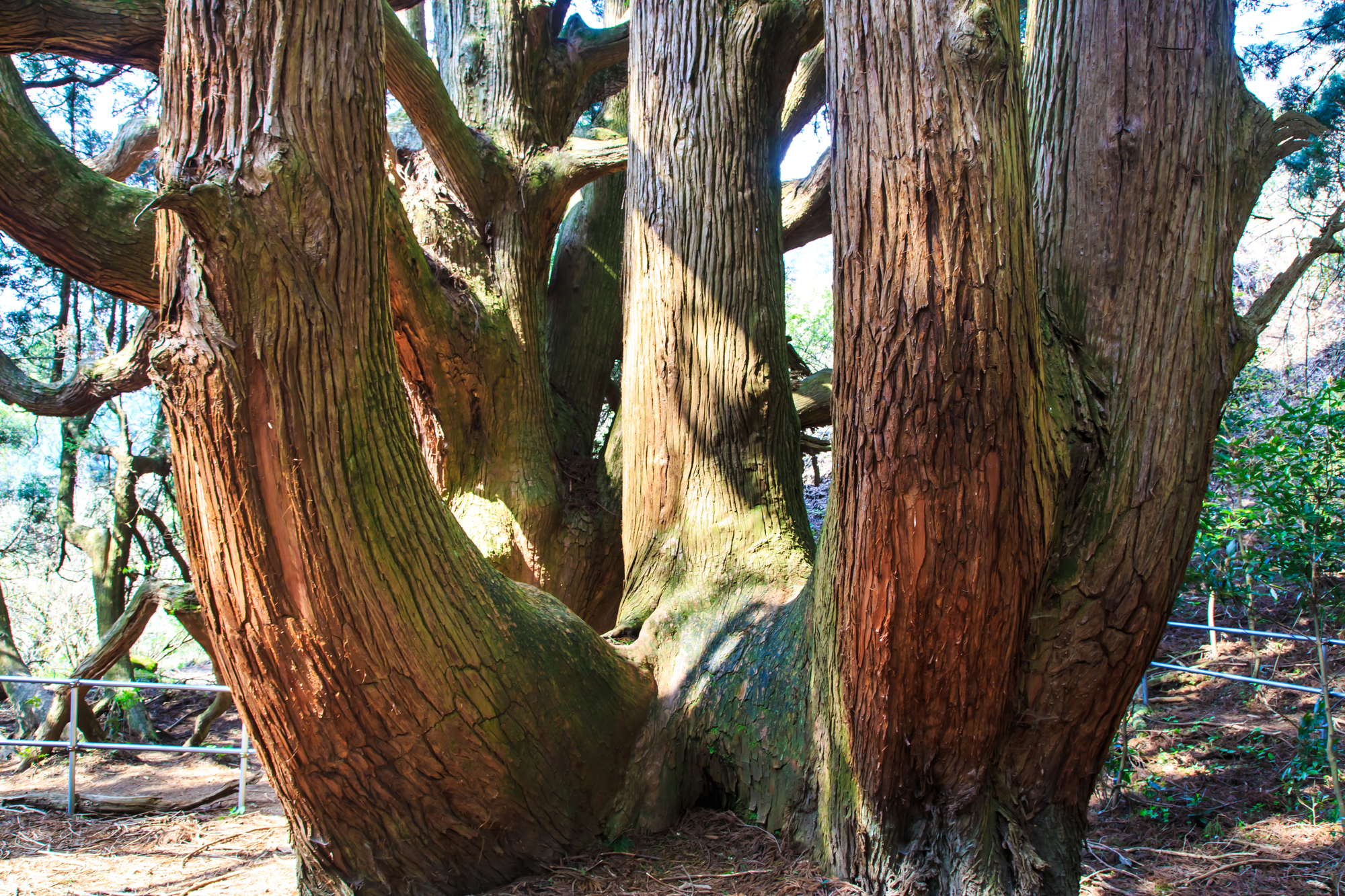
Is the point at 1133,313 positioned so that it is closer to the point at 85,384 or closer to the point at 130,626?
the point at 85,384

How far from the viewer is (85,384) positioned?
470cm

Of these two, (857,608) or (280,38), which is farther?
(857,608)

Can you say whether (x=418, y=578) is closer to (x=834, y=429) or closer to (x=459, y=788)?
(x=459, y=788)

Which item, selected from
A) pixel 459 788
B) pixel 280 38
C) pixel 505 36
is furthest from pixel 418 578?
pixel 505 36

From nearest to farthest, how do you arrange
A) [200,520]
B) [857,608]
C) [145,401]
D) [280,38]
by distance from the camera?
1. [280,38]
2. [200,520]
3. [857,608]
4. [145,401]

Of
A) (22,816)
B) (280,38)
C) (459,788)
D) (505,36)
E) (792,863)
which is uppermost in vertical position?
(505,36)

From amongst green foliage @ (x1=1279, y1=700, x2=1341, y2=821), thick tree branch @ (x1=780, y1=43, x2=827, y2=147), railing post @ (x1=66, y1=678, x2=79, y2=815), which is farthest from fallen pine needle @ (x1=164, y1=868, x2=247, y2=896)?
thick tree branch @ (x1=780, y1=43, x2=827, y2=147)

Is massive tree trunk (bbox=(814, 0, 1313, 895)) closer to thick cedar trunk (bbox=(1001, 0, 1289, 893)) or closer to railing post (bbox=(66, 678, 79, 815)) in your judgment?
thick cedar trunk (bbox=(1001, 0, 1289, 893))

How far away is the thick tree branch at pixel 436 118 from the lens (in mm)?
3959

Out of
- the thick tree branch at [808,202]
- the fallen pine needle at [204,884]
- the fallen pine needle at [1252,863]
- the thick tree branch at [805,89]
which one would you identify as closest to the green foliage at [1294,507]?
the fallen pine needle at [1252,863]

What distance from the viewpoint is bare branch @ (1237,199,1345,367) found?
8.50ft

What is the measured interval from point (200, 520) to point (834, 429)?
170 centimetres

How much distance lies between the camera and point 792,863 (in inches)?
114

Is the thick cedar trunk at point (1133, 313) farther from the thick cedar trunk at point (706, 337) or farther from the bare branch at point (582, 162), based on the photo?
the bare branch at point (582, 162)
